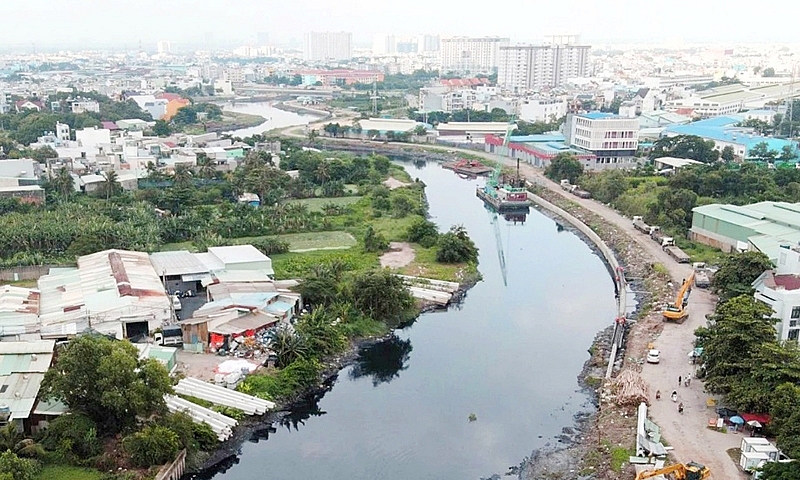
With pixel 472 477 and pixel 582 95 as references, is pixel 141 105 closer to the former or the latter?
pixel 582 95

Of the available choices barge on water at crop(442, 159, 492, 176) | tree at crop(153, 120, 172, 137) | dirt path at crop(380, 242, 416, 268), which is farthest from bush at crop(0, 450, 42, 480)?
tree at crop(153, 120, 172, 137)

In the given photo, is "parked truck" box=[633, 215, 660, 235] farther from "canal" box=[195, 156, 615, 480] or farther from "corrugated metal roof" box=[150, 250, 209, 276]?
"corrugated metal roof" box=[150, 250, 209, 276]

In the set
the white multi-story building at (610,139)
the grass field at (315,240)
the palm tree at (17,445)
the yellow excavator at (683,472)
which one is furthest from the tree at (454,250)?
the white multi-story building at (610,139)

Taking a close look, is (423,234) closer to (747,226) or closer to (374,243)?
(374,243)

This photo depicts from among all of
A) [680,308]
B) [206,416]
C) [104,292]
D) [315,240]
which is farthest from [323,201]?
[206,416]

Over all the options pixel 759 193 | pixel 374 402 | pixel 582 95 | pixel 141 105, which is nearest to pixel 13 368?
pixel 374 402
